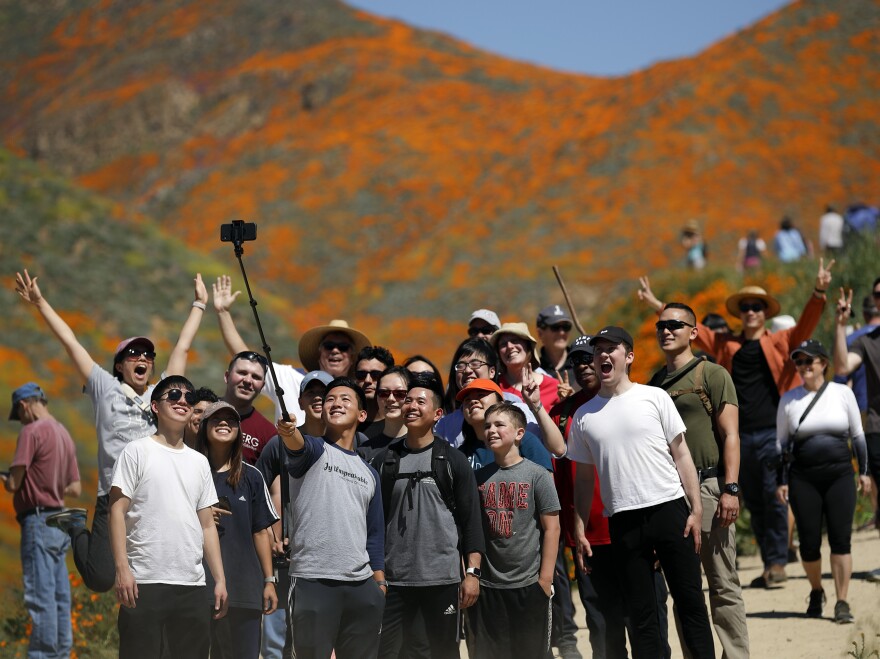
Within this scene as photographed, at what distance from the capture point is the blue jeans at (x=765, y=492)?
8562 mm

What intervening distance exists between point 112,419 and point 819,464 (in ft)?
15.2

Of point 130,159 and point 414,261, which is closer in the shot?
point 414,261

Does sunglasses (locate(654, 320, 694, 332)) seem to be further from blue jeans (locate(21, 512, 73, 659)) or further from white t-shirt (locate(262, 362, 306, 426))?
blue jeans (locate(21, 512, 73, 659))

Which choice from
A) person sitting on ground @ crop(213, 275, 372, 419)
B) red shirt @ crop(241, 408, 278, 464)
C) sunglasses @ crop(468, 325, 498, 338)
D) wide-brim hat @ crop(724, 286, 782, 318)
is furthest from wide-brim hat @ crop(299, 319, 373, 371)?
wide-brim hat @ crop(724, 286, 782, 318)

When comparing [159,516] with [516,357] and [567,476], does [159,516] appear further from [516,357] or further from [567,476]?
[516,357]

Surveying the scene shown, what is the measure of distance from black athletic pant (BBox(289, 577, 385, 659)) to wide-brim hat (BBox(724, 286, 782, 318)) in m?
4.23

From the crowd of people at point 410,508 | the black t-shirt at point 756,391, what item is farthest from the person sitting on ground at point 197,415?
the black t-shirt at point 756,391

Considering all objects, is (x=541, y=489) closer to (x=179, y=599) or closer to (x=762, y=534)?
(x=179, y=599)

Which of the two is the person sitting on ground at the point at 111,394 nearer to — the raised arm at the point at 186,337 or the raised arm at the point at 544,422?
the raised arm at the point at 186,337

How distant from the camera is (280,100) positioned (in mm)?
63906

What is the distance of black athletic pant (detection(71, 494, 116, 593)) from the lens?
18.4 ft

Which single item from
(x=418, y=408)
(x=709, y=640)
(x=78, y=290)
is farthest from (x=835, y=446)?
(x=78, y=290)

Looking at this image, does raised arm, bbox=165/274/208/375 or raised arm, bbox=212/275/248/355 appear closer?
raised arm, bbox=165/274/208/375

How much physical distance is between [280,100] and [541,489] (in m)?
60.3
